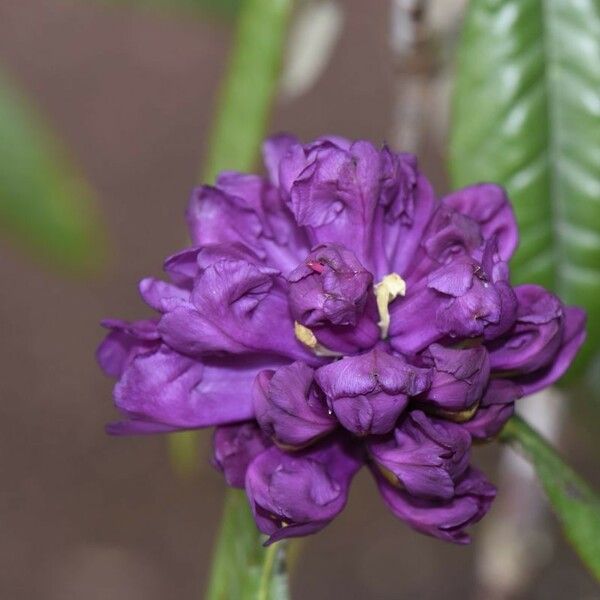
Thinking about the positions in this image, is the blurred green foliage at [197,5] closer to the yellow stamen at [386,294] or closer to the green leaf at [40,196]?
the green leaf at [40,196]

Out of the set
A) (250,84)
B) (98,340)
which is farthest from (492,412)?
(98,340)

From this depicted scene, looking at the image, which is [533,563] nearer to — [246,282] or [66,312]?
[246,282]

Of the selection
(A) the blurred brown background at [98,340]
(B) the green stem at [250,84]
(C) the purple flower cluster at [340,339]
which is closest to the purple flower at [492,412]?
(C) the purple flower cluster at [340,339]

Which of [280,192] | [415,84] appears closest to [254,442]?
[280,192]

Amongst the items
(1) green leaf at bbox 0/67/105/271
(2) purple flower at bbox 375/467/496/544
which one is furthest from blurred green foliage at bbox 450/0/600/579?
(1) green leaf at bbox 0/67/105/271

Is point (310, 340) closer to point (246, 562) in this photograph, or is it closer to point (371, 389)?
point (371, 389)

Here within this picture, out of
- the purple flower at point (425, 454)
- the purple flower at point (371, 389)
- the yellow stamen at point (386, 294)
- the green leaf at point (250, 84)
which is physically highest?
the green leaf at point (250, 84)
